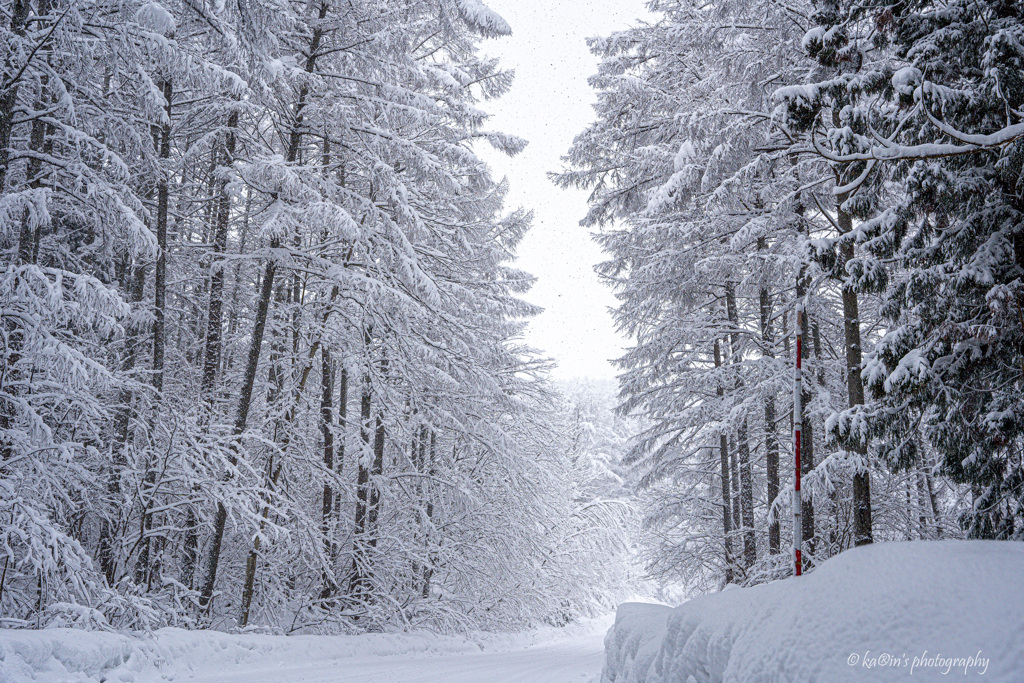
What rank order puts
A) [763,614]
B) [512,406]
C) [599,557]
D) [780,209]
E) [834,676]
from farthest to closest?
[599,557] → [512,406] → [780,209] → [763,614] → [834,676]

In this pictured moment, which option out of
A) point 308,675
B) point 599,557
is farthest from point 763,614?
Answer: point 599,557

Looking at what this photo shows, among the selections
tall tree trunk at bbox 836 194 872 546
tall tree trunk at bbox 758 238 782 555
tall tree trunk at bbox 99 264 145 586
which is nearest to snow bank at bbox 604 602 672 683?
tall tree trunk at bbox 836 194 872 546

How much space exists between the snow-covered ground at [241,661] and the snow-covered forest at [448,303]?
146mm

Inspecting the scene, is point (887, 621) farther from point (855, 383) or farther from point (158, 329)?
point (158, 329)

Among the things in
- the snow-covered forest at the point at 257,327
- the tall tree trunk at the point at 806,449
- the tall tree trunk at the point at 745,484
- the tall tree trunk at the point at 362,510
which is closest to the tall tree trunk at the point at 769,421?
the tall tree trunk at the point at 745,484

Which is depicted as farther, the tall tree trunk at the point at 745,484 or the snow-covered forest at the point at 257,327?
the tall tree trunk at the point at 745,484

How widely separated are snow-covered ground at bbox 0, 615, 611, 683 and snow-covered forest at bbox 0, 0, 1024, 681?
0.48 ft

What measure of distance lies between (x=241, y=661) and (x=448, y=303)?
6.61 m

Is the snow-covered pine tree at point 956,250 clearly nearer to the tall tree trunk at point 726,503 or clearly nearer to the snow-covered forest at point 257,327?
the snow-covered forest at point 257,327

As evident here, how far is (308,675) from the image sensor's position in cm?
712

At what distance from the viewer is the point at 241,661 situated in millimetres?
7414

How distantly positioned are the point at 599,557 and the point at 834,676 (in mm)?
24374

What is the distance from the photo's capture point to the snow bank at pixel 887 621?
1.79 metres

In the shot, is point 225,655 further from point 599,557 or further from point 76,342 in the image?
point 599,557
